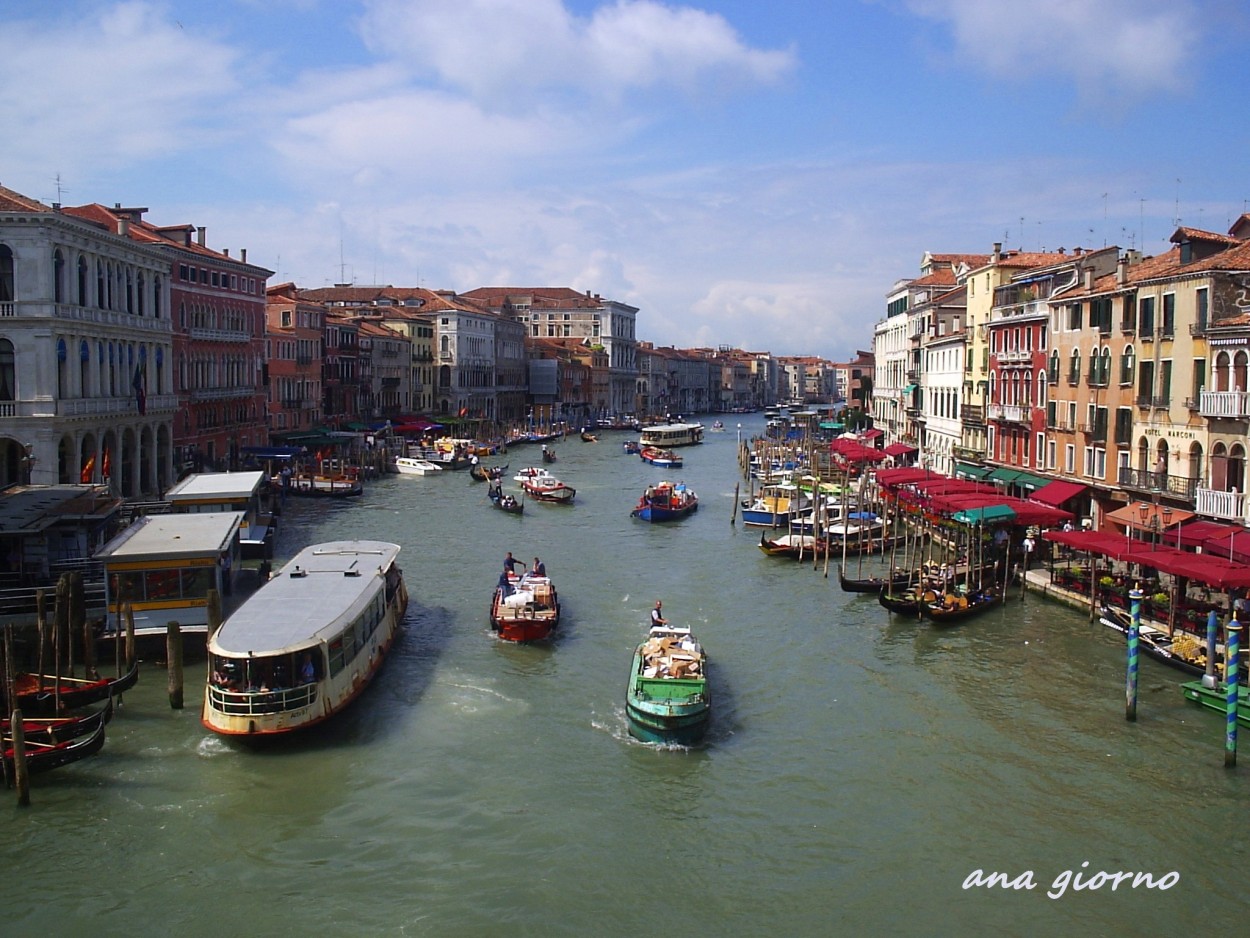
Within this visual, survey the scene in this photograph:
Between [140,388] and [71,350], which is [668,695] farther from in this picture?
[140,388]

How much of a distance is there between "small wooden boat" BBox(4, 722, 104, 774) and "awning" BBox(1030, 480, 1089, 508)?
18913 millimetres

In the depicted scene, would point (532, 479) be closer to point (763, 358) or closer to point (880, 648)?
point (880, 648)

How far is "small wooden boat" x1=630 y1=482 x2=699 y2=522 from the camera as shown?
33156mm

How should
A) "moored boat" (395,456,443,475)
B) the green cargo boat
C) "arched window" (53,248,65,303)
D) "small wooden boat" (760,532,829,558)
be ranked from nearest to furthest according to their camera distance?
the green cargo boat, "arched window" (53,248,65,303), "small wooden boat" (760,532,829,558), "moored boat" (395,456,443,475)

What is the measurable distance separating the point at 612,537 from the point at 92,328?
13.5 metres

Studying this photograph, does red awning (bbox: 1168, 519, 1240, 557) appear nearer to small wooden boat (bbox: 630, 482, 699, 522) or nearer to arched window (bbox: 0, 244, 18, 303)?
small wooden boat (bbox: 630, 482, 699, 522)

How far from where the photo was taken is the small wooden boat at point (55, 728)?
39.1 ft

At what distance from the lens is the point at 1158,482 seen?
20844mm

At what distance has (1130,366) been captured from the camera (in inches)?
886

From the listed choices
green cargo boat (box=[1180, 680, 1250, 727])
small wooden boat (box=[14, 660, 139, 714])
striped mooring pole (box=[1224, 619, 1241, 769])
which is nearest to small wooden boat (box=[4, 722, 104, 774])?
small wooden boat (box=[14, 660, 139, 714])

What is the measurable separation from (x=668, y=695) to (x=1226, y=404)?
1163 cm

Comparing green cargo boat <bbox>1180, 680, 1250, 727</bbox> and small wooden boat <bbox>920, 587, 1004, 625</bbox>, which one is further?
small wooden boat <bbox>920, 587, 1004, 625</bbox>

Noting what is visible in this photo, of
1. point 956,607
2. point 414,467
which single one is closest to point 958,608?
point 956,607

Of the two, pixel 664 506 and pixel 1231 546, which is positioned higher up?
pixel 1231 546
